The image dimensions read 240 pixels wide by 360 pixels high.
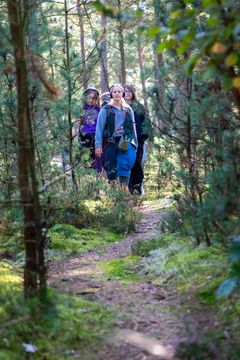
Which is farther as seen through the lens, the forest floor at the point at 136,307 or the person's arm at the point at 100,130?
the person's arm at the point at 100,130

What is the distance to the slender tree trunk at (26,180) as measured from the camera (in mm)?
3281

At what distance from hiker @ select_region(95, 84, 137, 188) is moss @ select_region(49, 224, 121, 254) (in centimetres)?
255

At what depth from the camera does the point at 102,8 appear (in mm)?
2688

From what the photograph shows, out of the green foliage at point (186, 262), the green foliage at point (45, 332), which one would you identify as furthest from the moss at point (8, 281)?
the green foliage at point (186, 262)

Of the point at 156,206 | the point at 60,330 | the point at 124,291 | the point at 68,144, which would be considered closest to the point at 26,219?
the point at 60,330

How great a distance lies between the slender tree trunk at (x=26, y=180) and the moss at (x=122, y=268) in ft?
5.40

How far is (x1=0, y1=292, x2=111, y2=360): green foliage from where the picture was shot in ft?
9.40

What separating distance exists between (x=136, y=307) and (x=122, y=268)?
123cm

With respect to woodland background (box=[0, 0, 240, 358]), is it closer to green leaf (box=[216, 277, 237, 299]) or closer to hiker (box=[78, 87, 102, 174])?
green leaf (box=[216, 277, 237, 299])

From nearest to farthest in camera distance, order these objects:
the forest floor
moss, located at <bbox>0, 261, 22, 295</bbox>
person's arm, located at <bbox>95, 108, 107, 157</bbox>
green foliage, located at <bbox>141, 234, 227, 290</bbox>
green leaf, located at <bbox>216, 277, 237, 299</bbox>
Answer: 1. green leaf, located at <bbox>216, 277, 237, 299</bbox>
2. the forest floor
3. moss, located at <bbox>0, 261, 22, 295</bbox>
4. green foliage, located at <bbox>141, 234, 227, 290</bbox>
5. person's arm, located at <bbox>95, 108, 107, 157</bbox>

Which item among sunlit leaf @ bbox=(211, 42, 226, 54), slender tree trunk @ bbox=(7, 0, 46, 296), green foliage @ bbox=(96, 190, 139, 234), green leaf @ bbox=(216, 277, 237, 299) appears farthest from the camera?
green foliage @ bbox=(96, 190, 139, 234)

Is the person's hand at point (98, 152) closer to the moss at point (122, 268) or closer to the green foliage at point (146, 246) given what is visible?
the green foliage at point (146, 246)

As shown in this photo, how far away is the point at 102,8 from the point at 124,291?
8.63 ft

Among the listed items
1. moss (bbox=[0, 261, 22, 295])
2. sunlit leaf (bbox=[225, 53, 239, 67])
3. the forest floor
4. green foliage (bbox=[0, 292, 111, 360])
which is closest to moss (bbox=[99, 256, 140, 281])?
the forest floor
